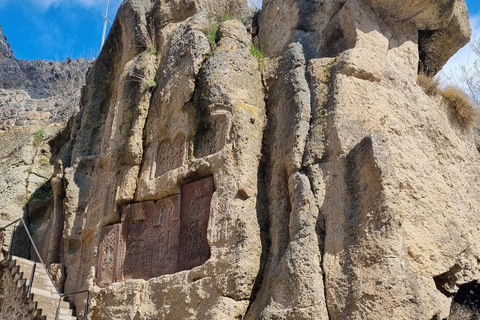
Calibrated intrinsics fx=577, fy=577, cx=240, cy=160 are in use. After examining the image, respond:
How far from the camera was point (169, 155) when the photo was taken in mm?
9094

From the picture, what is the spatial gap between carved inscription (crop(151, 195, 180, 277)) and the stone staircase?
70.6 inches

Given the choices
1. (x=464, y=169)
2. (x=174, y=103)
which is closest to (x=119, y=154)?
(x=174, y=103)

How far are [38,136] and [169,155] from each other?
24.2ft

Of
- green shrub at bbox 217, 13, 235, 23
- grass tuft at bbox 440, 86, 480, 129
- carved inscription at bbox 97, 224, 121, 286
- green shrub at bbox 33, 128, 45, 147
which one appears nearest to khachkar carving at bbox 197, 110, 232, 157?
carved inscription at bbox 97, 224, 121, 286

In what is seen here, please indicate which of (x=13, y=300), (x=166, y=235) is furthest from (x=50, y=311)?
(x=166, y=235)

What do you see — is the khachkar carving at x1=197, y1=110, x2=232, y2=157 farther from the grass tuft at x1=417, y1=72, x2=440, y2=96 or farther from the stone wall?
the stone wall

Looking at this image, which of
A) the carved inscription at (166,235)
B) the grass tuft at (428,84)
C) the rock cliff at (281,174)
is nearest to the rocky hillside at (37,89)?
the rock cliff at (281,174)

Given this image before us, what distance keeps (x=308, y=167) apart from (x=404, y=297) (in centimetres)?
213

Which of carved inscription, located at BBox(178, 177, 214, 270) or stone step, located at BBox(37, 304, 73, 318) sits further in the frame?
stone step, located at BBox(37, 304, 73, 318)

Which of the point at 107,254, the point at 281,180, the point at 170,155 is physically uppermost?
the point at 170,155

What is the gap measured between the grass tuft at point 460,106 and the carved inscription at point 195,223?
409cm

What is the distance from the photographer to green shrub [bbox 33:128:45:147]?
1495 cm

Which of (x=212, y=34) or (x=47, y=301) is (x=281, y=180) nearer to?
(x=212, y=34)

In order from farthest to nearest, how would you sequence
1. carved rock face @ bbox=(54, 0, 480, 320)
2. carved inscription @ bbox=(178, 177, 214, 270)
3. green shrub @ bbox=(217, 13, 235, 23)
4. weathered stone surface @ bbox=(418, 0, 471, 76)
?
green shrub @ bbox=(217, 13, 235, 23) → weathered stone surface @ bbox=(418, 0, 471, 76) → carved inscription @ bbox=(178, 177, 214, 270) → carved rock face @ bbox=(54, 0, 480, 320)
